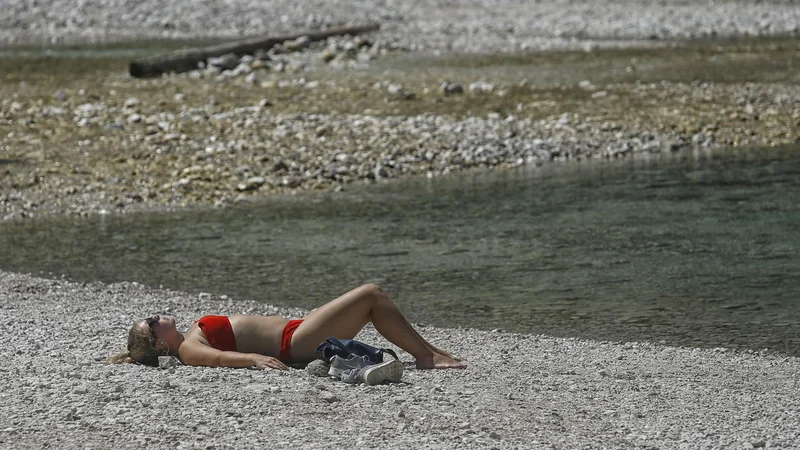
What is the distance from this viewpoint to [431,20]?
45.7 meters

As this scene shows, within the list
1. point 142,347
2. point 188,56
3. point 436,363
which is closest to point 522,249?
point 436,363

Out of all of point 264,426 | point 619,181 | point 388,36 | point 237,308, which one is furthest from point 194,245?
point 388,36

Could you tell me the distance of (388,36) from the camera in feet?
129

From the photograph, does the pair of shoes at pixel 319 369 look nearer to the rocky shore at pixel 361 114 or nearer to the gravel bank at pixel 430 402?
the gravel bank at pixel 430 402

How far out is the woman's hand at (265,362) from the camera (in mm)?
9203

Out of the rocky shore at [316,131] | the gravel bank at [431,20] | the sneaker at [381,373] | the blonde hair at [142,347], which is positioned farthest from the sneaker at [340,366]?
the gravel bank at [431,20]

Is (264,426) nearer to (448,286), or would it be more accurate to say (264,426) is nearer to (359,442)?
(359,442)

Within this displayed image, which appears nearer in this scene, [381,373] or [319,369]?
[381,373]

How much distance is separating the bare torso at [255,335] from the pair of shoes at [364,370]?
731 mm

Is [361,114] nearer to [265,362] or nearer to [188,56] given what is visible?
[188,56]

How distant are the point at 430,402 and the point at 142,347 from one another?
2.40m

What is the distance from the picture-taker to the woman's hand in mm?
9203

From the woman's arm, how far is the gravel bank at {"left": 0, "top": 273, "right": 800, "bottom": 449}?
0.12m

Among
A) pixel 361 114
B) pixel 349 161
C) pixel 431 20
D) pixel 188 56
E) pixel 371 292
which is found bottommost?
pixel 431 20
